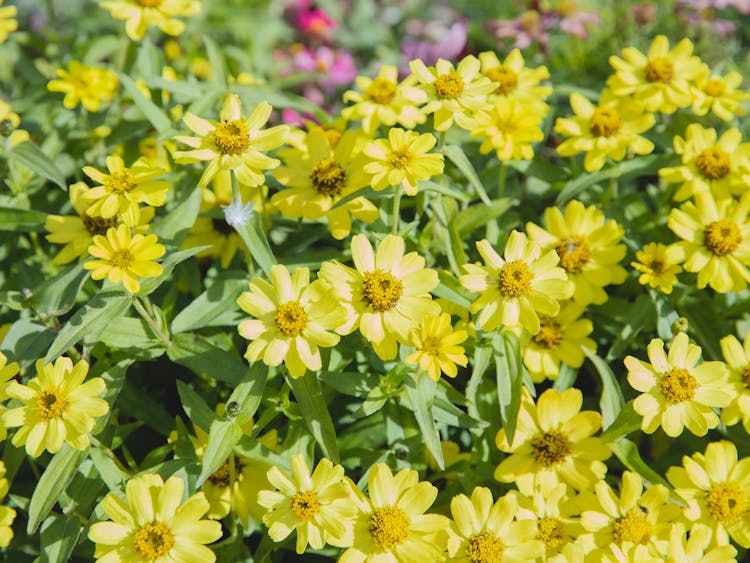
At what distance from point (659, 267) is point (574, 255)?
0.22 meters

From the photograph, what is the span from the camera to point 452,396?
5.63 ft

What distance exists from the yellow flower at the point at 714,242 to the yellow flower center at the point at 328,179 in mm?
853

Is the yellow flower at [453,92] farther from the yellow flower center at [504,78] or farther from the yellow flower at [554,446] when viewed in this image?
the yellow flower at [554,446]

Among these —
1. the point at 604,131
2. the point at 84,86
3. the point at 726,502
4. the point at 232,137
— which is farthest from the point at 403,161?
the point at 84,86

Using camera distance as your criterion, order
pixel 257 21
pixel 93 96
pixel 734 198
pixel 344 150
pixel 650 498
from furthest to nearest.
Result: 1. pixel 257 21
2. pixel 93 96
3. pixel 734 198
4. pixel 344 150
5. pixel 650 498

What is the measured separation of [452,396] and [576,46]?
7.71ft

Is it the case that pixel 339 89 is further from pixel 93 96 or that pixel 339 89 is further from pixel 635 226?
pixel 635 226

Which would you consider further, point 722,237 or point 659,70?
point 659,70

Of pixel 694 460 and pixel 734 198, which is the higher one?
pixel 734 198

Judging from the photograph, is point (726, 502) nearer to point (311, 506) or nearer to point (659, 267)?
point (659, 267)

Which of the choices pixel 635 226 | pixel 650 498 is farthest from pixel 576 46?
pixel 650 498

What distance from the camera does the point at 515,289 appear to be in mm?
1560

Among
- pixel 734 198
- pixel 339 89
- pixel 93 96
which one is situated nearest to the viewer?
pixel 734 198

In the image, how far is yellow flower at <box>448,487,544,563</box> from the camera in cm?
147
